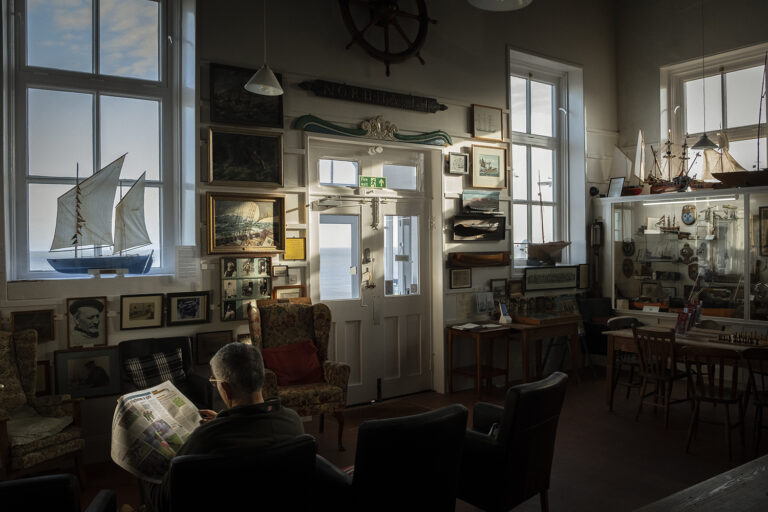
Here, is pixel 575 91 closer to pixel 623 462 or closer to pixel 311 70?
pixel 311 70

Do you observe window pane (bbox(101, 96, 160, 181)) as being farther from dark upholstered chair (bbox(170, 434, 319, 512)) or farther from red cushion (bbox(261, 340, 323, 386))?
dark upholstered chair (bbox(170, 434, 319, 512))

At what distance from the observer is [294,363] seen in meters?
4.64

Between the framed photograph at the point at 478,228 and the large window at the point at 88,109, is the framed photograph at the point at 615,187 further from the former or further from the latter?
the large window at the point at 88,109

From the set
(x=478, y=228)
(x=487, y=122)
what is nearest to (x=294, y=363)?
(x=478, y=228)

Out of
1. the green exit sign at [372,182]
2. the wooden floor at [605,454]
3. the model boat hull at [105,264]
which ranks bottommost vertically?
the wooden floor at [605,454]

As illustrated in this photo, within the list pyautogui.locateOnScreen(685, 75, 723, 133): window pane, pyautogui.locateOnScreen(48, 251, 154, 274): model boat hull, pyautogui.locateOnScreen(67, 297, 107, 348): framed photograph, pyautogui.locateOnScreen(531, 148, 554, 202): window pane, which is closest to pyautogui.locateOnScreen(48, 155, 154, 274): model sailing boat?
pyautogui.locateOnScreen(48, 251, 154, 274): model boat hull

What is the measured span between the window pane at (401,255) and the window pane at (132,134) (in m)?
2.33

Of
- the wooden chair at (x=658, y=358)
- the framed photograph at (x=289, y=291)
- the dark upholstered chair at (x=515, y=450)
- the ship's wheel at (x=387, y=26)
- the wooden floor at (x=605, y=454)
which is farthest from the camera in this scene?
the ship's wheel at (x=387, y=26)

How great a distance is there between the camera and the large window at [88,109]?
4.45 metres

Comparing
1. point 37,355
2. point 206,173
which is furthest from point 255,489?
point 206,173

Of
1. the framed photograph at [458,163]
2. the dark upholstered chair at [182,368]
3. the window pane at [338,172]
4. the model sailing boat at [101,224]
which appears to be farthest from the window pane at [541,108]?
the dark upholstered chair at [182,368]

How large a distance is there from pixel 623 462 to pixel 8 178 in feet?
16.5

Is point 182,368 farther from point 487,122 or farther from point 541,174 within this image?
point 541,174

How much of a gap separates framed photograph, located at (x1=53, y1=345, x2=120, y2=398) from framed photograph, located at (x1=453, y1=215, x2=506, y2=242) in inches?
142
